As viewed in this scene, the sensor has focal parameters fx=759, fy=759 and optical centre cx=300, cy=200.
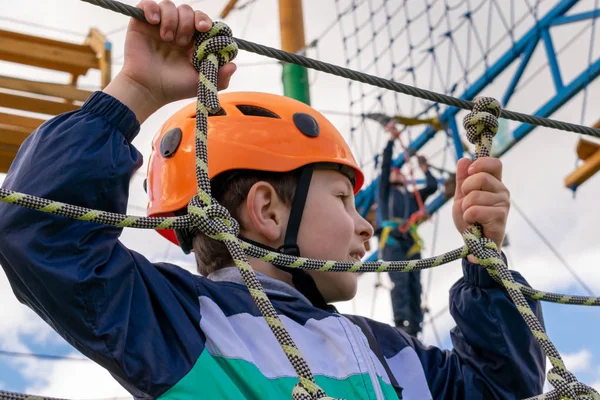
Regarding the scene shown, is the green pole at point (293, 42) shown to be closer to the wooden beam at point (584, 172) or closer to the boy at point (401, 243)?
the boy at point (401, 243)

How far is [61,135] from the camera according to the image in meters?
1.03

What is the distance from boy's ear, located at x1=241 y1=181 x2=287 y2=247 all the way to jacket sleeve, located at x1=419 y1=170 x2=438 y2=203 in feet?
14.8

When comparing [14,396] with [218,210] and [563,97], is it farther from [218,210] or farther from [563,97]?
[563,97]

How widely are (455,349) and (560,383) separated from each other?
34cm

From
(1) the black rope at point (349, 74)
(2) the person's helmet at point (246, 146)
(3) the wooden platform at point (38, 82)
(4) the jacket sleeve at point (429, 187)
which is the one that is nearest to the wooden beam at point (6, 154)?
(3) the wooden platform at point (38, 82)

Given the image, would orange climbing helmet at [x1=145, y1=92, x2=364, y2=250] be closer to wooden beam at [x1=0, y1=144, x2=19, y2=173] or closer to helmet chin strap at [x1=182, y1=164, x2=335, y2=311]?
helmet chin strap at [x1=182, y1=164, x2=335, y2=311]

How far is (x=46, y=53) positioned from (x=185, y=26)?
3.86 meters

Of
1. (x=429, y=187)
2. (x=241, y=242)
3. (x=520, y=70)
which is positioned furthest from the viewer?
(x=429, y=187)

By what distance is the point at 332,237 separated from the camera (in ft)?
4.48

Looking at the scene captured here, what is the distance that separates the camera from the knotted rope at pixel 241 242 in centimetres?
93

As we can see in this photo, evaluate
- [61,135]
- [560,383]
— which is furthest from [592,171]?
[61,135]

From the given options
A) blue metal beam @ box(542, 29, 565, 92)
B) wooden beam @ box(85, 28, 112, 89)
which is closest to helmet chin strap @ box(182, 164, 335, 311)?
wooden beam @ box(85, 28, 112, 89)

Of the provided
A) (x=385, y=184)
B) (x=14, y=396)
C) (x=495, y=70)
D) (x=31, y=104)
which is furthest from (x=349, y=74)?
(x=495, y=70)

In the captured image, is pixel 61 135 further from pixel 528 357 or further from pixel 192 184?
pixel 528 357
